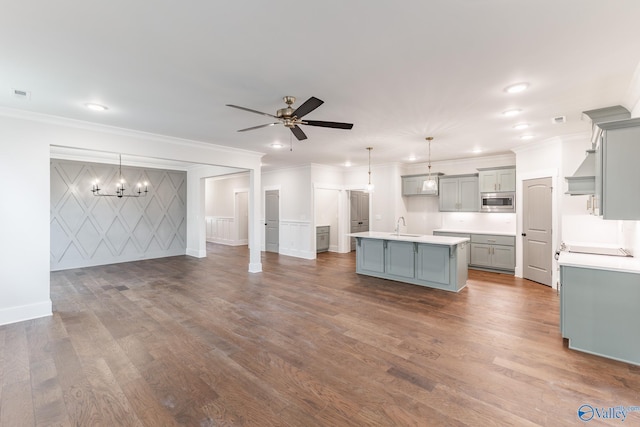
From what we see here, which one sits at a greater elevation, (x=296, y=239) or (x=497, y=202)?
(x=497, y=202)

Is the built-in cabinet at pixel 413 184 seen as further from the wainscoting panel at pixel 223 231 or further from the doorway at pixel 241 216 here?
the wainscoting panel at pixel 223 231

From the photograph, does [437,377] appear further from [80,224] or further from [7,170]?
[80,224]

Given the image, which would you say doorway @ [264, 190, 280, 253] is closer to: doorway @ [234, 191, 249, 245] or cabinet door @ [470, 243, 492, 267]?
doorway @ [234, 191, 249, 245]

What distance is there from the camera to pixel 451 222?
7539mm

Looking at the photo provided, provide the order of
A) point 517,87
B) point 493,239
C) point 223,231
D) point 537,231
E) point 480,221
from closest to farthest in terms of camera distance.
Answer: point 517,87 → point 537,231 → point 493,239 → point 480,221 → point 223,231

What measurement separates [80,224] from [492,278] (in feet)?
31.2

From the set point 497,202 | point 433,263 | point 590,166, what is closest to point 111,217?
point 433,263

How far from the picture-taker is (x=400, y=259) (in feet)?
18.1

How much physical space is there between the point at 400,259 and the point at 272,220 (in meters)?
4.99

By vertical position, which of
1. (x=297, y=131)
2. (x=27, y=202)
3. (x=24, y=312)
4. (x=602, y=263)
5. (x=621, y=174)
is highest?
(x=297, y=131)

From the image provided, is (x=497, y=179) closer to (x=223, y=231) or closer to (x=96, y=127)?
(x=96, y=127)

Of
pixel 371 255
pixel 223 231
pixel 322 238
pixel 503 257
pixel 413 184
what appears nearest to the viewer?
pixel 371 255

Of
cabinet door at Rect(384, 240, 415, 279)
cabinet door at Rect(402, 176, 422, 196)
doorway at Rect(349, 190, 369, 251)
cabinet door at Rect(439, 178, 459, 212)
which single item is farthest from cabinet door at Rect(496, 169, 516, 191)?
doorway at Rect(349, 190, 369, 251)

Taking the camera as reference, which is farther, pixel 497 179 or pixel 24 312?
pixel 497 179
